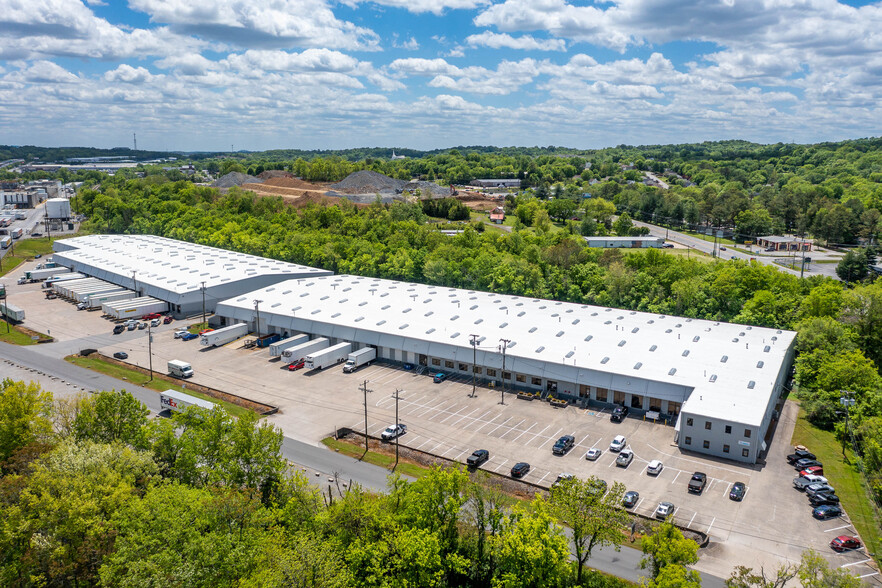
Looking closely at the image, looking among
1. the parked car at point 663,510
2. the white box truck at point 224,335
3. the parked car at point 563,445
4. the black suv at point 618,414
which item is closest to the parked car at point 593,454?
the parked car at point 563,445

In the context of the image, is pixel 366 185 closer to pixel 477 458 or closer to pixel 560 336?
pixel 560 336

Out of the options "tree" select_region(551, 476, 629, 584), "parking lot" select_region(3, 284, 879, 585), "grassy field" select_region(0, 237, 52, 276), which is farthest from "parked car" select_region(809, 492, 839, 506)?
"grassy field" select_region(0, 237, 52, 276)

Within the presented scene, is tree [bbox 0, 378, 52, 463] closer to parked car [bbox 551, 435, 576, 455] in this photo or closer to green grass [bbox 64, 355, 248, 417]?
green grass [bbox 64, 355, 248, 417]

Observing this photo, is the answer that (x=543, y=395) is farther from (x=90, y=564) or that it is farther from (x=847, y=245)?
(x=847, y=245)

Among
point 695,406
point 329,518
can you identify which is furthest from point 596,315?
point 329,518

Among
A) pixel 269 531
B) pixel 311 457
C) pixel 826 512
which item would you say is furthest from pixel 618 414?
pixel 269 531

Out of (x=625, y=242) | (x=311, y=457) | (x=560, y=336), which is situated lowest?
(x=311, y=457)

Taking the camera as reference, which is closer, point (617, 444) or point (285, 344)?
point (617, 444)
